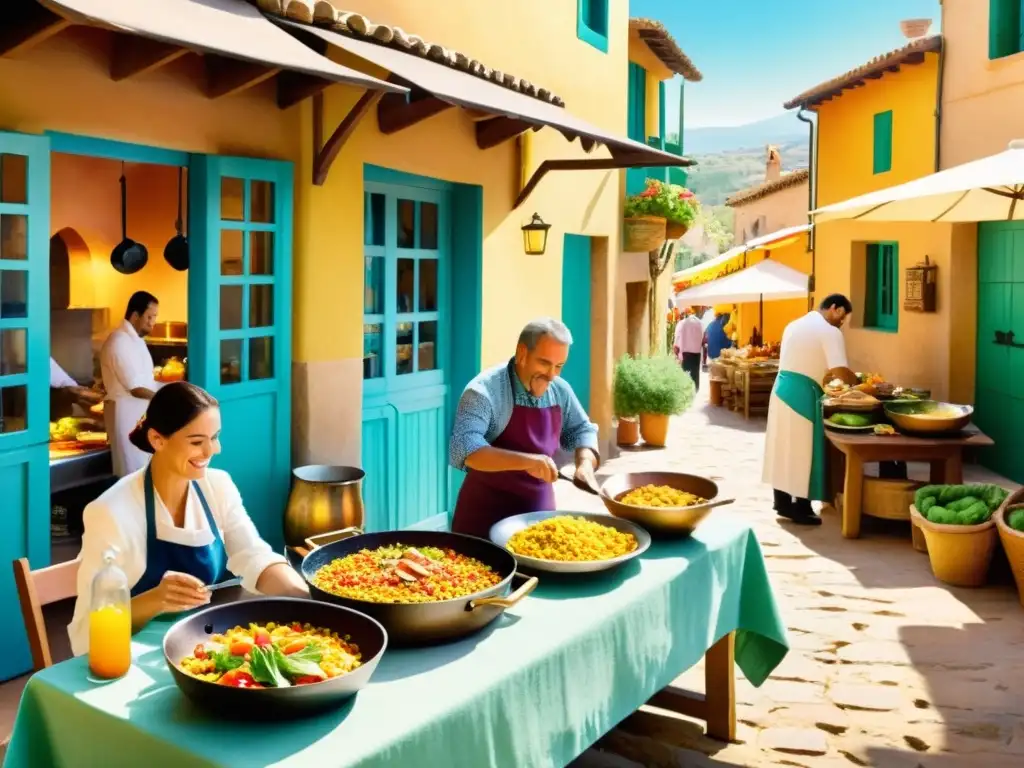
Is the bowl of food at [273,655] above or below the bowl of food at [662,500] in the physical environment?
below

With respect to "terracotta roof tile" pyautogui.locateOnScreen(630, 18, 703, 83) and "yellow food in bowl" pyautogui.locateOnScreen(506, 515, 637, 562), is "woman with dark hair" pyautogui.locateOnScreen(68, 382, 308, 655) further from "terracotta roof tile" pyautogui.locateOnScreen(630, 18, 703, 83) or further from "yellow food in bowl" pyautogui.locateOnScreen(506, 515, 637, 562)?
"terracotta roof tile" pyautogui.locateOnScreen(630, 18, 703, 83)

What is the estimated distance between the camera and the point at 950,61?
13281mm

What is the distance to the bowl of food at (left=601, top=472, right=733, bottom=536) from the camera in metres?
4.00

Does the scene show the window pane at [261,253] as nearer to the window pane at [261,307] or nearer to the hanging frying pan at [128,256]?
the window pane at [261,307]

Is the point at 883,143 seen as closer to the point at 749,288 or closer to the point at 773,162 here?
the point at 749,288

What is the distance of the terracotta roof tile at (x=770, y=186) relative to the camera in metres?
23.9

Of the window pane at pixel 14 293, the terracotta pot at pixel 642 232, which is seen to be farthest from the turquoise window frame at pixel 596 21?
the window pane at pixel 14 293

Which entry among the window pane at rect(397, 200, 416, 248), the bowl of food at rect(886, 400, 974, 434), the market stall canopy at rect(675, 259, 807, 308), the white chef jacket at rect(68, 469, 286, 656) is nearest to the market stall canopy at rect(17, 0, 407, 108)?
the white chef jacket at rect(68, 469, 286, 656)

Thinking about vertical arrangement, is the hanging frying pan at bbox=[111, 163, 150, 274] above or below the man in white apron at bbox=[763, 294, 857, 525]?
above

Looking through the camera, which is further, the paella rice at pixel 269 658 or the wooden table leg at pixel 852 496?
the wooden table leg at pixel 852 496

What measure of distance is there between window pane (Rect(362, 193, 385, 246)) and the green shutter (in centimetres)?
1004


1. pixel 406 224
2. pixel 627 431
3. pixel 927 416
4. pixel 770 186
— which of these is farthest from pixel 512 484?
pixel 770 186

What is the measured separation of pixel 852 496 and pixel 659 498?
16.4ft

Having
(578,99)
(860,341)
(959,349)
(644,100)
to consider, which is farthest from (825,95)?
(578,99)
